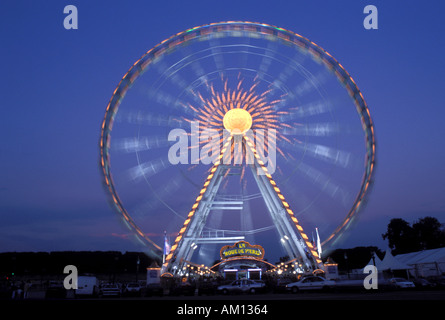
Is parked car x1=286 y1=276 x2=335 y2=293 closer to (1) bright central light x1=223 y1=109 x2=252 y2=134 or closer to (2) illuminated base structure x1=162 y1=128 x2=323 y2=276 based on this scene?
(2) illuminated base structure x1=162 y1=128 x2=323 y2=276

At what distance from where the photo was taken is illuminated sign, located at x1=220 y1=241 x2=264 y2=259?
38969 millimetres

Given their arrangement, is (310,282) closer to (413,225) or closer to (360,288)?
(360,288)

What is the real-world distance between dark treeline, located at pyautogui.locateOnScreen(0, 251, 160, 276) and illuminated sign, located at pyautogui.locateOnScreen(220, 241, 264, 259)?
44409 millimetres

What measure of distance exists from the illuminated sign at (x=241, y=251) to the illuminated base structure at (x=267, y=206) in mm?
8624

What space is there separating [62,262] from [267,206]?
2571 inches

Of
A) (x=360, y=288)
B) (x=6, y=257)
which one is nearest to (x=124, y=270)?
(x=6, y=257)

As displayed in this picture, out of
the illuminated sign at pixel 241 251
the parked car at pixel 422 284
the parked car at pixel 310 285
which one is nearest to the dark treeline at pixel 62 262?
the illuminated sign at pixel 241 251

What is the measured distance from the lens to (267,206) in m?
30.5

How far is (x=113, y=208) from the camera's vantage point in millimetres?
26250

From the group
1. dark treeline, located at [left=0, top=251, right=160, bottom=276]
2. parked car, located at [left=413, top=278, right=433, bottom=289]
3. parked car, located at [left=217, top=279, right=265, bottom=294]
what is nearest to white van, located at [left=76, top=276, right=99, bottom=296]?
parked car, located at [left=217, top=279, right=265, bottom=294]

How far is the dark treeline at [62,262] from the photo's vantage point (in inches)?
3120

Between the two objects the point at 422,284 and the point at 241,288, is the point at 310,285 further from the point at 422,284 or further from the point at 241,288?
the point at 422,284

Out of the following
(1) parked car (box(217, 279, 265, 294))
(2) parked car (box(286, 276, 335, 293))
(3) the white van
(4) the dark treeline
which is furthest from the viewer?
(4) the dark treeline
